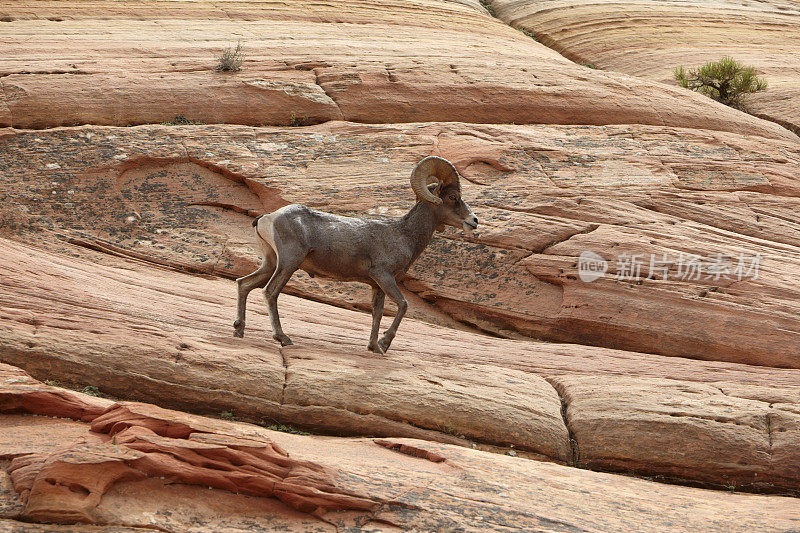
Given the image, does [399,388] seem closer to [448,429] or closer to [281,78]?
[448,429]

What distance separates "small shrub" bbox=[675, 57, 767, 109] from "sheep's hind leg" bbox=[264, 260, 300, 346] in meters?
13.9

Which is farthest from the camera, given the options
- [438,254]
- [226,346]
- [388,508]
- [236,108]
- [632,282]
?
[236,108]

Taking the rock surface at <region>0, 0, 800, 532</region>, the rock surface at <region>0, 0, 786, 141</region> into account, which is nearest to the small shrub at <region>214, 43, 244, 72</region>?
the rock surface at <region>0, 0, 786, 141</region>

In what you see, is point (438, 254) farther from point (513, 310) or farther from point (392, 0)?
point (392, 0)

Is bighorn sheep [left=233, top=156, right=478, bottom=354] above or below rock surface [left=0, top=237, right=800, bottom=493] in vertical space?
above

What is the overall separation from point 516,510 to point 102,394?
3781 millimetres

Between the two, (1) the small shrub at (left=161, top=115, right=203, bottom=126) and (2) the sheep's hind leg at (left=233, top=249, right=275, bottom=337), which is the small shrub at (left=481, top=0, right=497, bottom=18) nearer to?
(1) the small shrub at (left=161, top=115, right=203, bottom=126)

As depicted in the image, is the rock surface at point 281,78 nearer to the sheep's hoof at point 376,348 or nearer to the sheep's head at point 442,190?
the sheep's head at point 442,190

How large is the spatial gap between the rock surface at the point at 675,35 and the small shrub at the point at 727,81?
13.7 inches

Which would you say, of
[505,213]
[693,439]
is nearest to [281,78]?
[505,213]

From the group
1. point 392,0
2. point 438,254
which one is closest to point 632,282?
point 438,254

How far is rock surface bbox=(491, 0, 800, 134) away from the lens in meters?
19.9

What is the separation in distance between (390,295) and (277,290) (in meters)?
1.22

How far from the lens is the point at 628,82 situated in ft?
54.2
